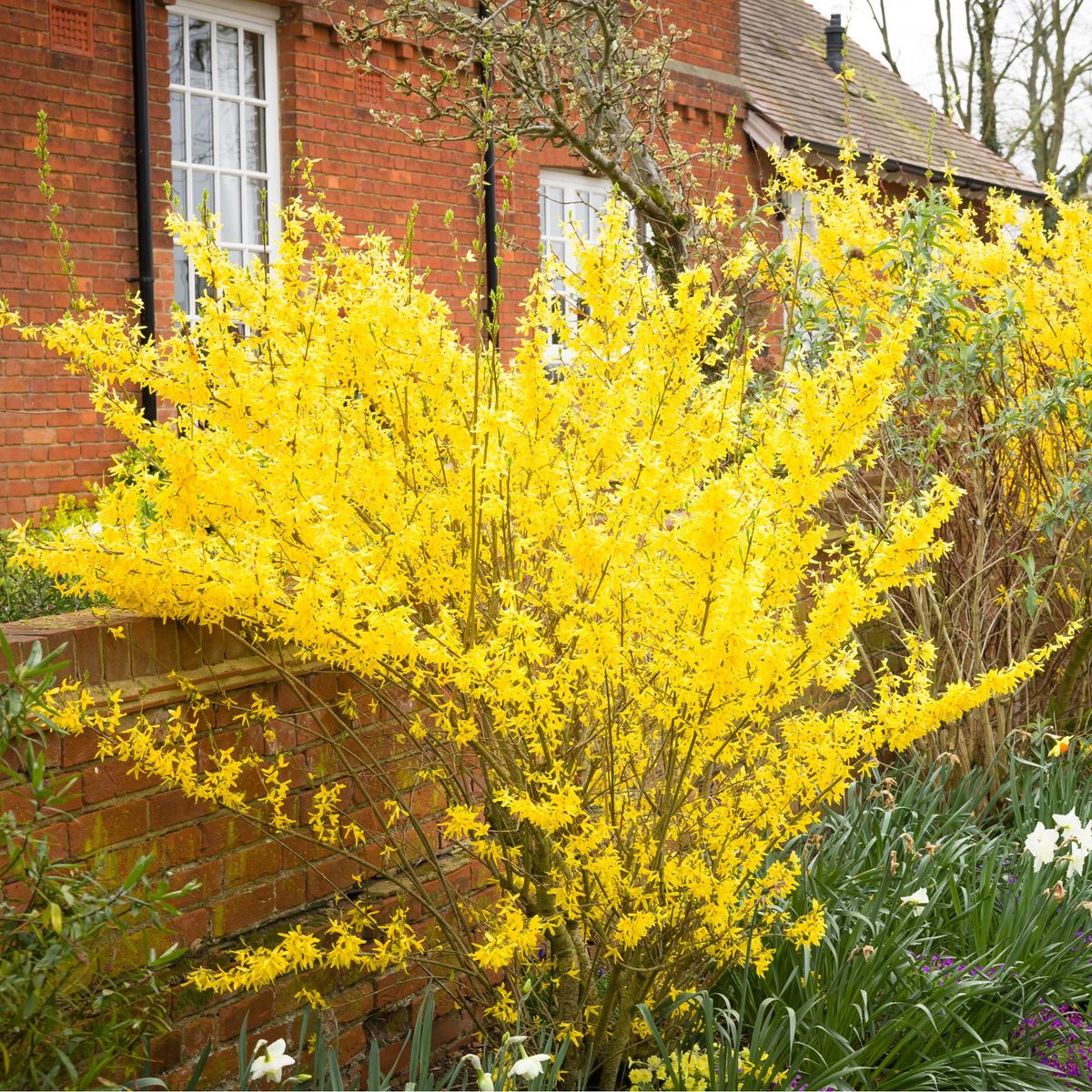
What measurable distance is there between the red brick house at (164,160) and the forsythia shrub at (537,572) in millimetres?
3130

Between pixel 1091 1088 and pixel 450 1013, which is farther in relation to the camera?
pixel 450 1013

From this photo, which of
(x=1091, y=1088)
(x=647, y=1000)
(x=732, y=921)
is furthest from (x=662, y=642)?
(x=1091, y=1088)

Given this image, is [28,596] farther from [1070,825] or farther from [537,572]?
[1070,825]

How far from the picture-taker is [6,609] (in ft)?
14.0

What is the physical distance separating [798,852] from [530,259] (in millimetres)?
7533

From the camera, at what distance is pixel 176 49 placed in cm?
848

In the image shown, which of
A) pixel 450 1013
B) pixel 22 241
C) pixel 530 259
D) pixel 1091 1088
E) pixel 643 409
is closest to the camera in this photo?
pixel 643 409

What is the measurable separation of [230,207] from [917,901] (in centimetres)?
696

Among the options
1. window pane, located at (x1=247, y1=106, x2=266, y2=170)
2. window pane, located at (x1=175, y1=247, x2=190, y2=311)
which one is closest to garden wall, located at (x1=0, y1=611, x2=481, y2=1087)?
window pane, located at (x1=175, y1=247, x2=190, y2=311)

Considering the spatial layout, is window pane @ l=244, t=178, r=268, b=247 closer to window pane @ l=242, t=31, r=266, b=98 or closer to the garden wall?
window pane @ l=242, t=31, r=266, b=98

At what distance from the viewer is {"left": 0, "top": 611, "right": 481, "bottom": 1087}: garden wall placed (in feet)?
9.98

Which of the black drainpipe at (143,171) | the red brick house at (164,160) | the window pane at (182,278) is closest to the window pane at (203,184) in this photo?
the red brick house at (164,160)

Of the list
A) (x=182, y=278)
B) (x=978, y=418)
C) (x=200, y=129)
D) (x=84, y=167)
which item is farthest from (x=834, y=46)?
(x=978, y=418)

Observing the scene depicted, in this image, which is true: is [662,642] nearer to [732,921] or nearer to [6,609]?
[732,921]
